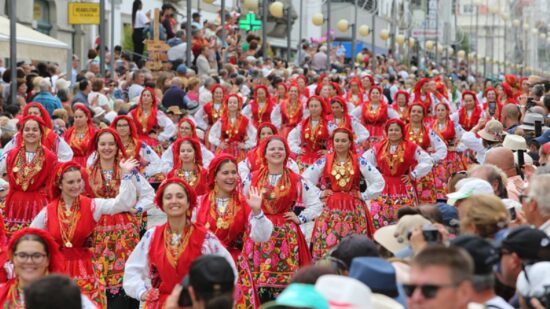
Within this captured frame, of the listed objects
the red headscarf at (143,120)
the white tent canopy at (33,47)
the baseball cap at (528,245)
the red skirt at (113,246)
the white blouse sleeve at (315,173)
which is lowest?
the red skirt at (113,246)

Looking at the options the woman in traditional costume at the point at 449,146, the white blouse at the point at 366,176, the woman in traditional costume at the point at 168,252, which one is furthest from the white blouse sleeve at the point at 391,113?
the woman in traditional costume at the point at 168,252

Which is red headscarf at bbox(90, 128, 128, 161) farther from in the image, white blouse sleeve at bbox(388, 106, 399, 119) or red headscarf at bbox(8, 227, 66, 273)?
white blouse sleeve at bbox(388, 106, 399, 119)

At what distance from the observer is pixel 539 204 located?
25.6 feet

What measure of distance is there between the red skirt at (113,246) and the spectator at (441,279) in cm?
673

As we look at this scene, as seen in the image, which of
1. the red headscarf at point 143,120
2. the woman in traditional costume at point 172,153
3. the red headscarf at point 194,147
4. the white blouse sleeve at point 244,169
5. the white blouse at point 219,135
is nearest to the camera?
the white blouse sleeve at point 244,169

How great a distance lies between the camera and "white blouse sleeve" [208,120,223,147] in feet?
65.5

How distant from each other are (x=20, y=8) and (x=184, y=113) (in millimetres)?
9668

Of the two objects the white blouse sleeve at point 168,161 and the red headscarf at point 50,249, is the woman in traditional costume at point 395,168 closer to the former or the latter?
the white blouse sleeve at point 168,161

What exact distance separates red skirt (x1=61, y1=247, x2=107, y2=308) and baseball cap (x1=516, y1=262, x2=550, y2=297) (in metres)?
4.08

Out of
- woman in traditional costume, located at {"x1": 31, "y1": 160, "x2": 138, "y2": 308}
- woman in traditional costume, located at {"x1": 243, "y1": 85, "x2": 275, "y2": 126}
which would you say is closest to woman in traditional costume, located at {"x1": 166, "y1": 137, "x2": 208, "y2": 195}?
woman in traditional costume, located at {"x1": 31, "y1": 160, "x2": 138, "y2": 308}

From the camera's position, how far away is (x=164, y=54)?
28.9 m

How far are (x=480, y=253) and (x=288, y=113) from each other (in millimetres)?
16777

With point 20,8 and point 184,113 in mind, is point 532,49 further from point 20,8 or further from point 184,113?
point 184,113

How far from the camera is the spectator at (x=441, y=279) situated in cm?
555
